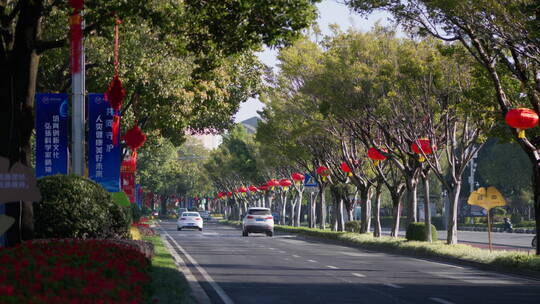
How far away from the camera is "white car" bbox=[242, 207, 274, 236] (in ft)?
188

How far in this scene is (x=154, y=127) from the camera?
4028 cm

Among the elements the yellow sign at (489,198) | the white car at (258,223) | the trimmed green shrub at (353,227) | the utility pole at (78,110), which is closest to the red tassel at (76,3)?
the utility pole at (78,110)

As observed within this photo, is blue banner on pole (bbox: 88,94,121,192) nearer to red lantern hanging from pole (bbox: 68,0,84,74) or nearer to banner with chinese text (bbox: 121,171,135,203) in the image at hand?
red lantern hanging from pole (bbox: 68,0,84,74)

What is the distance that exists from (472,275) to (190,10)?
1001cm

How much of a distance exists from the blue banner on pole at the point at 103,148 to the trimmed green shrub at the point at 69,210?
5392 mm

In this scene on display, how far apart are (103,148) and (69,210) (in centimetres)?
677

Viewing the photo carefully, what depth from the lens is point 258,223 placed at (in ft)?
189

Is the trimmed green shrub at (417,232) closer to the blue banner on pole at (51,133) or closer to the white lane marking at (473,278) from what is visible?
the white lane marking at (473,278)

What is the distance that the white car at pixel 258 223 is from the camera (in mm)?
57375

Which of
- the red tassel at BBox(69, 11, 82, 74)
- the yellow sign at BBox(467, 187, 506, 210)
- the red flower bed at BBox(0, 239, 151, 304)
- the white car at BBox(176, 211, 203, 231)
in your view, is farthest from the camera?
the white car at BBox(176, 211, 203, 231)

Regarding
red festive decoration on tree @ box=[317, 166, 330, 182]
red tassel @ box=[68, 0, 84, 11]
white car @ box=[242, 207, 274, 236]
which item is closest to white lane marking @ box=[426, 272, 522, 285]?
red tassel @ box=[68, 0, 84, 11]

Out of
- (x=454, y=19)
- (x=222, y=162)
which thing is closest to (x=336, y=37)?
(x=454, y=19)

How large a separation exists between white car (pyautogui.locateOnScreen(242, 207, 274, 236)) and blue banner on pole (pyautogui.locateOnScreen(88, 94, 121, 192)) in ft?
102

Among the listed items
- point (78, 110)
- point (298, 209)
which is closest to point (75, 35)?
point (78, 110)
